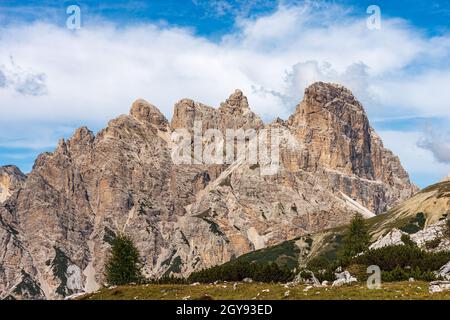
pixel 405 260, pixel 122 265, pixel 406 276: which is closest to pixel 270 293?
pixel 406 276

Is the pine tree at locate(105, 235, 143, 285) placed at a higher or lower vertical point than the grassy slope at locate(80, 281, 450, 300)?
higher

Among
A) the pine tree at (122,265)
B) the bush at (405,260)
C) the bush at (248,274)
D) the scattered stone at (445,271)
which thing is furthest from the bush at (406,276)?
the pine tree at (122,265)

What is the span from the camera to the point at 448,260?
304 ft

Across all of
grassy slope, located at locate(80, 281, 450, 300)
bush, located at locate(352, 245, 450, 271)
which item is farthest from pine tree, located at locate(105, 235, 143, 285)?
bush, located at locate(352, 245, 450, 271)

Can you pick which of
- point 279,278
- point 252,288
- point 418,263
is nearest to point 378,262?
point 418,263

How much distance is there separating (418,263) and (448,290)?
127 feet

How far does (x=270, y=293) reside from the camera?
196 feet

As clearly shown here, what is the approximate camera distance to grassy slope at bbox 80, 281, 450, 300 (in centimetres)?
5422

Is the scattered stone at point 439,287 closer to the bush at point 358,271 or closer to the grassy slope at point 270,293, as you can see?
the grassy slope at point 270,293

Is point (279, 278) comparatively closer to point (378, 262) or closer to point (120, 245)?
point (378, 262)

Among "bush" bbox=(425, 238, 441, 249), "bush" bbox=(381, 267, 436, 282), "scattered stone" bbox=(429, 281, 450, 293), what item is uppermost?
"bush" bbox=(425, 238, 441, 249)

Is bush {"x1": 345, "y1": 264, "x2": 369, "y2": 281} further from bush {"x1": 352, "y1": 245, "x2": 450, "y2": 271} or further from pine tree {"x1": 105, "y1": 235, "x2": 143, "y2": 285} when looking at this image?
pine tree {"x1": 105, "y1": 235, "x2": 143, "y2": 285}

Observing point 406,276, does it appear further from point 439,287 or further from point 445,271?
point 439,287

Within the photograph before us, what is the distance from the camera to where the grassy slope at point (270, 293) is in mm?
54219
